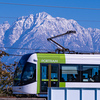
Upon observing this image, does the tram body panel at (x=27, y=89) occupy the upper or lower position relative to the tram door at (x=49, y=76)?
lower

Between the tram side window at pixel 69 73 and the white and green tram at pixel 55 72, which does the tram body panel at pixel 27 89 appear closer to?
the white and green tram at pixel 55 72

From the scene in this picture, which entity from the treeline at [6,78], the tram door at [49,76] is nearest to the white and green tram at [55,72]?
the tram door at [49,76]

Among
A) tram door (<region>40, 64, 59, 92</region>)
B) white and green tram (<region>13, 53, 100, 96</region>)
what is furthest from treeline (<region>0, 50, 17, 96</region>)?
tram door (<region>40, 64, 59, 92</region>)

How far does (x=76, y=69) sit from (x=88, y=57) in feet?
4.46

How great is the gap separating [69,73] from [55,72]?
1.03 m

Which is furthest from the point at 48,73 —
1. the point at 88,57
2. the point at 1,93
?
the point at 1,93

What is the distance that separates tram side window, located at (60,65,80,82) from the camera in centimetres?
2978

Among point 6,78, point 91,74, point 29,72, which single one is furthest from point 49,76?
point 6,78

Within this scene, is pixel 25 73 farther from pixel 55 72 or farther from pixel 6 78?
pixel 6 78

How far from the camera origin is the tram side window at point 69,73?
29.8m

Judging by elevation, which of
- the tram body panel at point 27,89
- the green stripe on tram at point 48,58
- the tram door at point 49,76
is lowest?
the tram body panel at point 27,89

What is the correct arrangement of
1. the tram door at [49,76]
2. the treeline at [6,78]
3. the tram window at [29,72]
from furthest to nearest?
the treeline at [6,78]
the tram window at [29,72]
the tram door at [49,76]

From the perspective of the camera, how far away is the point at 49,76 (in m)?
29.5

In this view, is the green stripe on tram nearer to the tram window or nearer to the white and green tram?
the white and green tram
